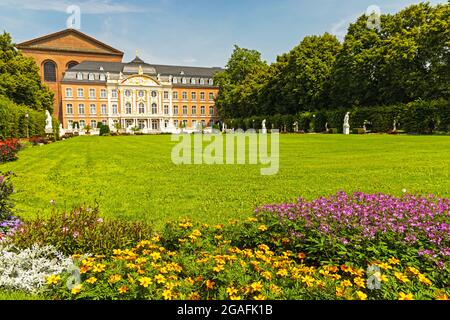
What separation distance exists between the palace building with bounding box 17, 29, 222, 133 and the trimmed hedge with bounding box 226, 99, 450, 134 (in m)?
30.8

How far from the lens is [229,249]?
3719 mm

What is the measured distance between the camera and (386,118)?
100ft

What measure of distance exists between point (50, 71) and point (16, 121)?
50355mm

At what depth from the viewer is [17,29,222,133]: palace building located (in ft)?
219

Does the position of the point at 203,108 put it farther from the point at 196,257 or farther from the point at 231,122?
the point at 196,257

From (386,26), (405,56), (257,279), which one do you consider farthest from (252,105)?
(257,279)

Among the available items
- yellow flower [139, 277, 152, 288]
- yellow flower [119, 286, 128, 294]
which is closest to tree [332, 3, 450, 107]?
yellow flower [139, 277, 152, 288]

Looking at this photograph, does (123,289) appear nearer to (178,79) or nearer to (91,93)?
(91,93)

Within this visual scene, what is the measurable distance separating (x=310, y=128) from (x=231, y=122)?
768 inches

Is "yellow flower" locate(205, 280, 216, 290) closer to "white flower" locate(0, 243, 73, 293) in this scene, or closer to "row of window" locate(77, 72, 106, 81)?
"white flower" locate(0, 243, 73, 293)

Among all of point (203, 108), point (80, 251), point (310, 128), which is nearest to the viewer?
point (80, 251)

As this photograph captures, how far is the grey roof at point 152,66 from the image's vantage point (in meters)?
68.0

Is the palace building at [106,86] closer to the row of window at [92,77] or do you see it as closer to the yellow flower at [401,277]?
the row of window at [92,77]

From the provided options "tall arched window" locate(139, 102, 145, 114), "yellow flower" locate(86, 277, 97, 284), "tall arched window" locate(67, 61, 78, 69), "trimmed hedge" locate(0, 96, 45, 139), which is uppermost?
"tall arched window" locate(67, 61, 78, 69)
